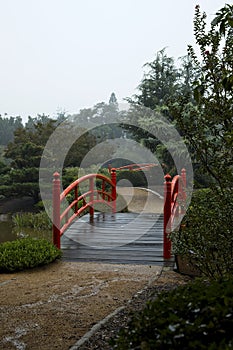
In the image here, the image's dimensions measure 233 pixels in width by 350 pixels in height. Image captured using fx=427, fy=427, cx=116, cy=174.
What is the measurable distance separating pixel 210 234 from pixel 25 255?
2243 millimetres

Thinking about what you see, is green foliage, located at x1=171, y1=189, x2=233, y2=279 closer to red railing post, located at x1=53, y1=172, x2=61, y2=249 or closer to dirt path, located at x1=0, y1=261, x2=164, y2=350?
dirt path, located at x1=0, y1=261, x2=164, y2=350

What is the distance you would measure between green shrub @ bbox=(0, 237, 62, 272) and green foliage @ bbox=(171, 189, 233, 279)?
1767 millimetres

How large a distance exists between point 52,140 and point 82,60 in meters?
4.46

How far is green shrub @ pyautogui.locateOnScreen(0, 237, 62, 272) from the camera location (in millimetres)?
4383

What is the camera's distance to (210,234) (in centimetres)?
301

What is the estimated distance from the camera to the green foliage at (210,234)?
9.59ft

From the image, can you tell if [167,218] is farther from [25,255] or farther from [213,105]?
[213,105]

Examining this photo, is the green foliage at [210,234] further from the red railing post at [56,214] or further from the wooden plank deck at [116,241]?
the red railing post at [56,214]

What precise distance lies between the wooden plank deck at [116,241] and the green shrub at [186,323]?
10.0 feet

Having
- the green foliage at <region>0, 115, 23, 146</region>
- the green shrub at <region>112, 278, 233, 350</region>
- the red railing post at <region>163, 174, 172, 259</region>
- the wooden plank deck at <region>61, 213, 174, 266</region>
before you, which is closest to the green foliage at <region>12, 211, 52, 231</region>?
the wooden plank deck at <region>61, 213, 174, 266</region>

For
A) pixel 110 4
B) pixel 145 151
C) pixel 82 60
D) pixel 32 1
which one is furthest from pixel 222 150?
pixel 82 60

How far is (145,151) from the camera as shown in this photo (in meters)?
16.2

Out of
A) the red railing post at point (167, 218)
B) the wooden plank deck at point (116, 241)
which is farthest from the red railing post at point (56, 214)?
the red railing post at point (167, 218)

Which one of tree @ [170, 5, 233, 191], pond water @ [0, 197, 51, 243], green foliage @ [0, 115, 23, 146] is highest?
green foliage @ [0, 115, 23, 146]
